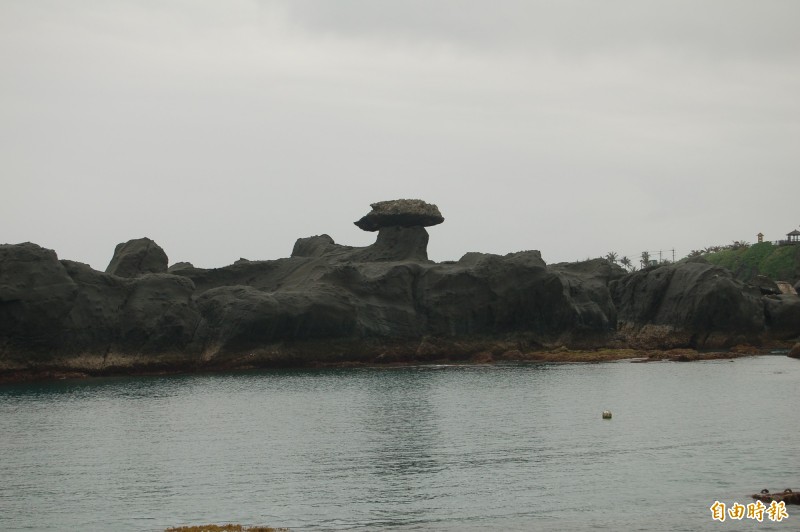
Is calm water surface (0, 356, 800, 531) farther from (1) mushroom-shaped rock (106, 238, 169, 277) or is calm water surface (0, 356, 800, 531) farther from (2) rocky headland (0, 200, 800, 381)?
(1) mushroom-shaped rock (106, 238, 169, 277)

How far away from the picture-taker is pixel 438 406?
62.3 meters

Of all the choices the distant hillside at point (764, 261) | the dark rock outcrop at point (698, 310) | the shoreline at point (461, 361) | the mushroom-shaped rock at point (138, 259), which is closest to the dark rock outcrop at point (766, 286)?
the dark rock outcrop at point (698, 310)

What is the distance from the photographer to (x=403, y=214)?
11350 centimetres

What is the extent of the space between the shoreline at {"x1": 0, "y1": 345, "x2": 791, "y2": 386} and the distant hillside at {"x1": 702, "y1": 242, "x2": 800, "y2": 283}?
70.7 m

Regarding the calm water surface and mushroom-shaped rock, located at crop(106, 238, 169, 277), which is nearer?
the calm water surface

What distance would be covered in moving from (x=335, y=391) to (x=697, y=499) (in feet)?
145

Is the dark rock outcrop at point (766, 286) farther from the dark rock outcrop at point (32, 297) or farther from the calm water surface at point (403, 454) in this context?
the dark rock outcrop at point (32, 297)

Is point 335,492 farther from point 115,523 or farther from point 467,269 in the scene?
point 467,269

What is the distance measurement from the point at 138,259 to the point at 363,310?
2555 centimetres

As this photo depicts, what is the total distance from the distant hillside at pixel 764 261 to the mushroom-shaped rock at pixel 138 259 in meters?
109

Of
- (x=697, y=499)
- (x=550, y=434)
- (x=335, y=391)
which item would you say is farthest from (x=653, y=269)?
(x=697, y=499)

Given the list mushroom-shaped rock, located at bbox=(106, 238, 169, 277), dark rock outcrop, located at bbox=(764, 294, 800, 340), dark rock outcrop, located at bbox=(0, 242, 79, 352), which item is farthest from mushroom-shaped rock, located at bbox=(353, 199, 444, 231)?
dark rock outcrop, located at bbox=(764, 294, 800, 340)

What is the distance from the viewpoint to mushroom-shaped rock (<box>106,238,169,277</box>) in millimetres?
102637

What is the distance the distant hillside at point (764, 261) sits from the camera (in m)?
178
